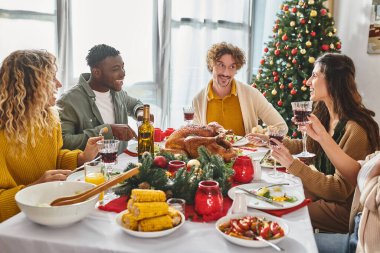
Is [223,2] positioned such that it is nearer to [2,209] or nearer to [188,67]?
[188,67]

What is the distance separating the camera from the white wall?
4375 millimetres

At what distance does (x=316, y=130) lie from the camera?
1.94 meters

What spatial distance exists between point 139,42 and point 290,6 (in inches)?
71.3

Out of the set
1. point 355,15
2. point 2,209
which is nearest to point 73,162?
point 2,209

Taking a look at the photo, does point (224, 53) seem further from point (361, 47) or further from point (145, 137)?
point (361, 47)

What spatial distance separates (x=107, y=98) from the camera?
119 inches

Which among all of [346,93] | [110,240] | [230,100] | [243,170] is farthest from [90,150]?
[230,100]

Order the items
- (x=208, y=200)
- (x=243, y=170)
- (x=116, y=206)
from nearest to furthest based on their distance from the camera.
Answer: (x=208, y=200) < (x=116, y=206) < (x=243, y=170)

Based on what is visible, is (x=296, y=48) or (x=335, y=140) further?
(x=296, y=48)

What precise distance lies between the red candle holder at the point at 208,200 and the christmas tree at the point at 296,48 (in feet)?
10.0

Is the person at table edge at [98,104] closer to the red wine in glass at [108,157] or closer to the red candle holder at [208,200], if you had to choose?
the red wine in glass at [108,157]

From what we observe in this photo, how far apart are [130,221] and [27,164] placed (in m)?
0.85

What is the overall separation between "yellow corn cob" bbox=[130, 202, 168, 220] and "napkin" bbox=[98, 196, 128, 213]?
22 cm

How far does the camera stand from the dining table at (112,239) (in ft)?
3.75
